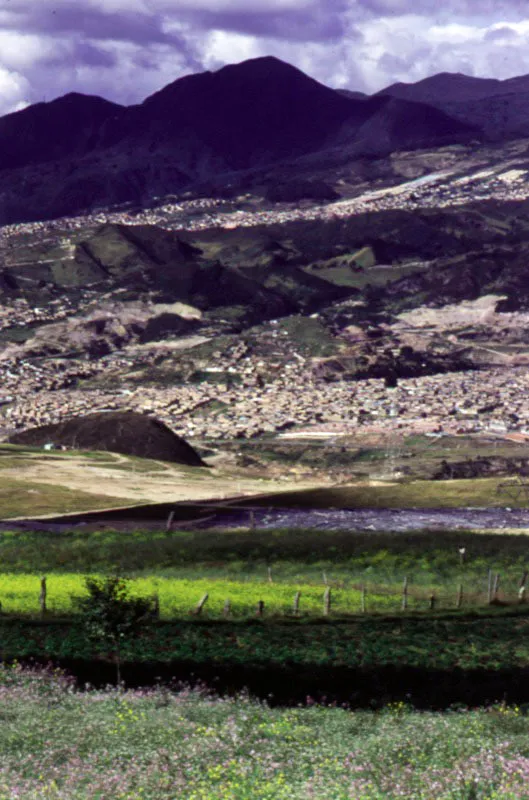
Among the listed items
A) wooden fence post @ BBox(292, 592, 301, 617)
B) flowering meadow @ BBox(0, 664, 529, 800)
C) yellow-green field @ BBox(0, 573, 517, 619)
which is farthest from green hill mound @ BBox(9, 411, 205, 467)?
flowering meadow @ BBox(0, 664, 529, 800)

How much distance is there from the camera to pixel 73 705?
36.9 metres

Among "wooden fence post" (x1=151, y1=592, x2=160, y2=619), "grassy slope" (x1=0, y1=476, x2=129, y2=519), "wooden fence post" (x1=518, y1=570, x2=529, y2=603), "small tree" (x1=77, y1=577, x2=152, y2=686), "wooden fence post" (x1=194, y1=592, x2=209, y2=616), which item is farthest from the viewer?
"grassy slope" (x1=0, y1=476, x2=129, y2=519)

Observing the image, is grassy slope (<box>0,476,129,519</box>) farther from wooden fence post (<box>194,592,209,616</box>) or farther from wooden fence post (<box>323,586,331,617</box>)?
wooden fence post (<box>323,586,331,617</box>)

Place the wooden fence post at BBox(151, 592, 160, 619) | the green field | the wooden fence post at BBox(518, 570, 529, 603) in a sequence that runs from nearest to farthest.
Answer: the wooden fence post at BBox(151, 592, 160, 619)
the green field
the wooden fence post at BBox(518, 570, 529, 603)

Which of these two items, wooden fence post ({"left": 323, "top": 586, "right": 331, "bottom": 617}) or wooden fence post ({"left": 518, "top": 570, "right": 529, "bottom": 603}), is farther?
wooden fence post ({"left": 518, "top": 570, "right": 529, "bottom": 603})

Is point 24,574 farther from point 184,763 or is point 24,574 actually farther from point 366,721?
point 184,763

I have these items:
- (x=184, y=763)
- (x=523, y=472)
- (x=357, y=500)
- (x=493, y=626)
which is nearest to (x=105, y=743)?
(x=184, y=763)

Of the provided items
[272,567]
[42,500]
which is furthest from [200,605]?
[42,500]

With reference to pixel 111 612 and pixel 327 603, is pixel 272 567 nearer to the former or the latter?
pixel 327 603

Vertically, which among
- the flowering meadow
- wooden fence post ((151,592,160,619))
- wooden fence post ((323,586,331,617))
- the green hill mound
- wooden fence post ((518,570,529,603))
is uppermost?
the flowering meadow

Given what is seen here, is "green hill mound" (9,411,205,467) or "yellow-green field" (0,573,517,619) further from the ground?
"yellow-green field" (0,573,517,619)

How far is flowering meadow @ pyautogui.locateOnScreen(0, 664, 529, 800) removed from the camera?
2630 centimetres

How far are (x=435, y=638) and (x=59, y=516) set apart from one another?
49.5 m

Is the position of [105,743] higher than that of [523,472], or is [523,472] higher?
[105,743]
